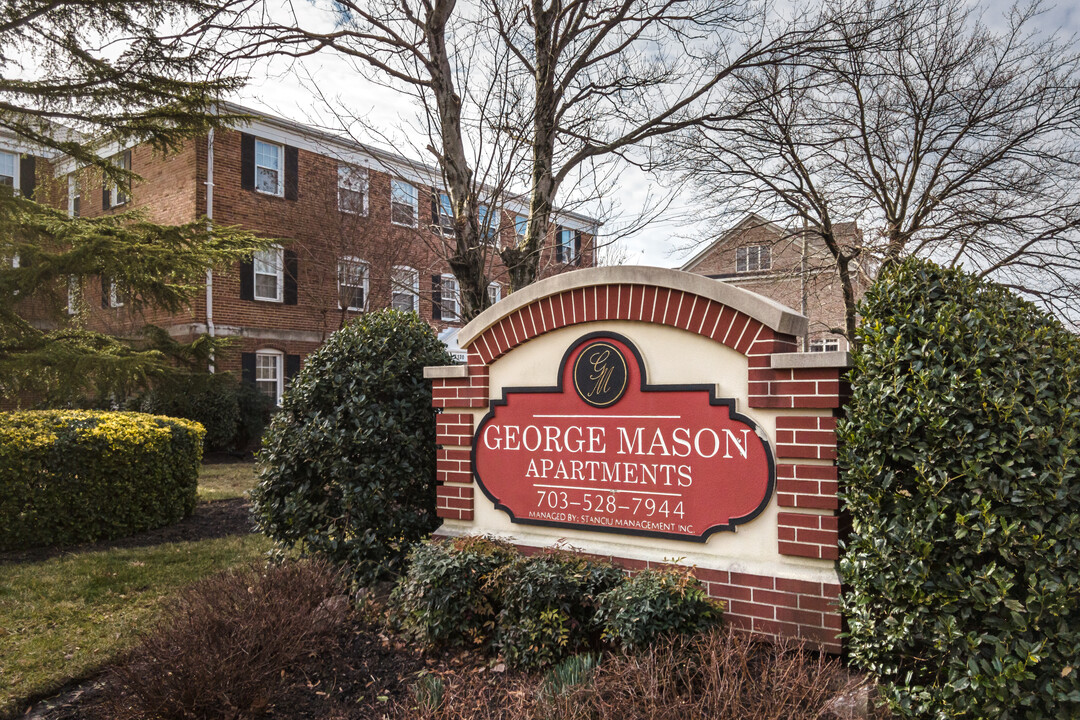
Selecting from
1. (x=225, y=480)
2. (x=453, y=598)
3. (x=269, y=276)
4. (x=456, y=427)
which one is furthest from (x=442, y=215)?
(x=269, y=276)

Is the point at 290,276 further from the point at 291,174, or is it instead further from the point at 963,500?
the point at 963,500

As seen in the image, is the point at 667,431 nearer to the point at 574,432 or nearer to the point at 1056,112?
the point at 574,432

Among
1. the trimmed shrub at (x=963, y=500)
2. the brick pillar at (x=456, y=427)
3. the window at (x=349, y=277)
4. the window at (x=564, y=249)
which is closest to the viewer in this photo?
the trimmed shrub at (x=963, y=500)

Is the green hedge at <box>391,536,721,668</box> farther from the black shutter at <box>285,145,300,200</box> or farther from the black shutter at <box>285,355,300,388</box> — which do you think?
the black shutter at <box>285,145,300,200</box>

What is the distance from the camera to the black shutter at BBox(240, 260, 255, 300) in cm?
1767

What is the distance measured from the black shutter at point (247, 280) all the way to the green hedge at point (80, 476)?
10.1 meters

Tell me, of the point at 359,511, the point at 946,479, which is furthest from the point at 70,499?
the point at 946,479

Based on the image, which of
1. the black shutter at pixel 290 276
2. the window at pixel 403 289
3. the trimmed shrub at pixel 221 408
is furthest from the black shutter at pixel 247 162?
the trimmed shrub at pixel 221 408

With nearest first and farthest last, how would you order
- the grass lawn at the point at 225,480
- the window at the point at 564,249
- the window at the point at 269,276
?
1. the window at the point at 564,249
2. the grass lawn at the point at 225,480
3. the window at the point at 269,276

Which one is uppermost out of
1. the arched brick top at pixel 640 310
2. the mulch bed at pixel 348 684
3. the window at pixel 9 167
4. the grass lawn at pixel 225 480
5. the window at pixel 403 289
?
the window at pixel 9 167

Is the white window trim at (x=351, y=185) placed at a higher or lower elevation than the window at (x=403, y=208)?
higher

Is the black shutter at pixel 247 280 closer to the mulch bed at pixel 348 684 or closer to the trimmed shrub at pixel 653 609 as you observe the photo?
the mulch bed at pixel 348 684

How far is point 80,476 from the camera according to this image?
7426 millimetres

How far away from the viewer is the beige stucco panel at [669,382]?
13.1 ft
